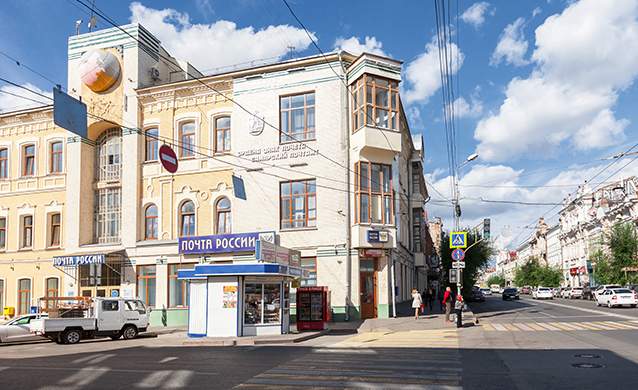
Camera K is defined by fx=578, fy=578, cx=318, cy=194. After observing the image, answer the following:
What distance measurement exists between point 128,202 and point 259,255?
46.0 ft

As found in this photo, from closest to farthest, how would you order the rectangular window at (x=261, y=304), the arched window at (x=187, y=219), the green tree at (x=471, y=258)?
the rectangular window at (x=261, y=304) → the arched window at (x=187, y=219) → the green tree at (x=471, y=258)

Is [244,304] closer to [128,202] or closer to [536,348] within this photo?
[536,348]

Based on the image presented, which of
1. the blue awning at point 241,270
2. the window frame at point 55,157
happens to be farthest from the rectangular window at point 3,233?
the blue awning at point 241,270

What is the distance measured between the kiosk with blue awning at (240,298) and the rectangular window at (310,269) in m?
5.64

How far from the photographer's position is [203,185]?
108 ft

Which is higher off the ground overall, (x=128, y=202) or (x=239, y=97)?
(x=239, y=97)

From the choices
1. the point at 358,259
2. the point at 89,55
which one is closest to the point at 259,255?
the point at 358,259

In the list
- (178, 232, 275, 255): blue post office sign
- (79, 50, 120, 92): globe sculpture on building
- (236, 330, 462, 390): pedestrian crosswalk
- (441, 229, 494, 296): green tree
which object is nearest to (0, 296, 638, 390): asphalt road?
(236, 330, 462, 390): pedestrian crosswalk

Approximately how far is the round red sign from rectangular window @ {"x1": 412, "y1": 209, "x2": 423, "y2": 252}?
75.3 feet

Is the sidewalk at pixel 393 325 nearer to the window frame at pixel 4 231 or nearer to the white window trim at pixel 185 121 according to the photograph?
the white window trim at pixel 185 121

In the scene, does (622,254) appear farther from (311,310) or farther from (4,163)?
(4,163)

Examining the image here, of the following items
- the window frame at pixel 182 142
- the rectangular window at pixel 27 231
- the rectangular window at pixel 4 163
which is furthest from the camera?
the rectangular window at pixel 4 163

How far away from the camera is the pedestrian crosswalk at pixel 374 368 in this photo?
11.1 m

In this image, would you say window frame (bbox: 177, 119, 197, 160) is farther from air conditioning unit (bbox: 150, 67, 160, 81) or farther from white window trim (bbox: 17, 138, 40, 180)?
white window trim (bbox: 17, 138, 40, 180)
